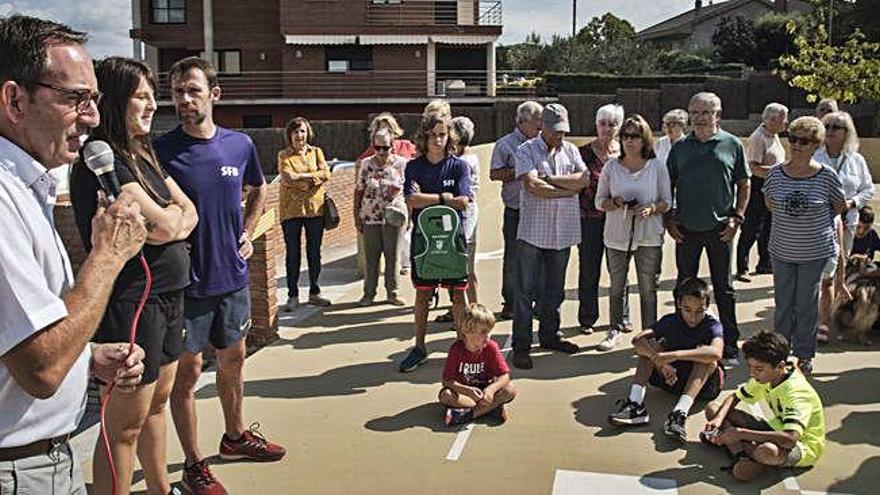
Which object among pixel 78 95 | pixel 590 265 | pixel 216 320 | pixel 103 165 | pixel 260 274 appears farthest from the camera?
pixel 590 265

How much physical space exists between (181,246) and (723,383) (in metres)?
3.57

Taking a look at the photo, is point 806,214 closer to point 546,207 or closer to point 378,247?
point 546,207

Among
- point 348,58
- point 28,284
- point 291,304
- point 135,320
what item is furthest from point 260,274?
point 348,58

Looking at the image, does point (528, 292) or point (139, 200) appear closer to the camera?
point (139, 200)

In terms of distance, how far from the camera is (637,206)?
5.74 m

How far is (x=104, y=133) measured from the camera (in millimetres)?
2836

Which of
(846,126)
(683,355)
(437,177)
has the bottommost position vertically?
(683,355)

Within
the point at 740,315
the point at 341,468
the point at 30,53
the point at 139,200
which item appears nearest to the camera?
the point at 30,53

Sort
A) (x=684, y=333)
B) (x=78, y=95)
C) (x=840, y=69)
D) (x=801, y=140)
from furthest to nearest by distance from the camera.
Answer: (x=840, y=69) → (x=801, y=140) → (x=684, y=333) → (x=78, y=95)

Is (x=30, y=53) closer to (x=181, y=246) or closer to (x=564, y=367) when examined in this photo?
(x=181, y=246)

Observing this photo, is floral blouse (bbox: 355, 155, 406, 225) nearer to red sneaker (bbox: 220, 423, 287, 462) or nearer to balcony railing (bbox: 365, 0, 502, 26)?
red sneaker (bbox: 220, 423, 287, 462)

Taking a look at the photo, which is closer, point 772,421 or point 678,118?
point 772,421

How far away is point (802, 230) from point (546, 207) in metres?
1.66

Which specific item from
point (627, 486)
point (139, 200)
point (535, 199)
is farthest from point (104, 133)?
point (535, 199)
